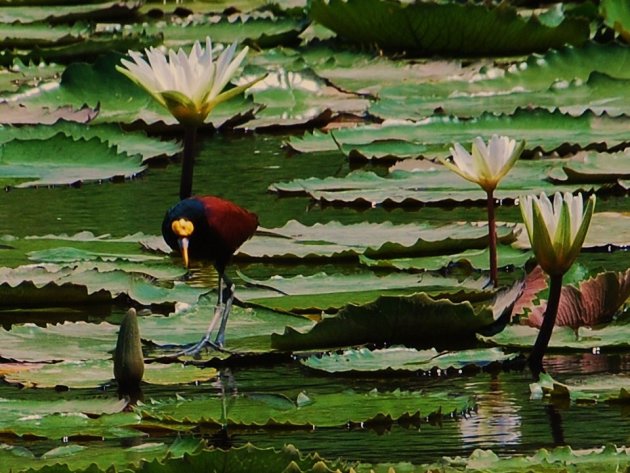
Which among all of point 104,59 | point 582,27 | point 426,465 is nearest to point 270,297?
point 426,465

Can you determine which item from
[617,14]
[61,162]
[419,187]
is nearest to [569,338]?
[419,187]

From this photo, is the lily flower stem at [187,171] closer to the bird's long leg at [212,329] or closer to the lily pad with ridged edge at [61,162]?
the bird's long leg at [212,329]

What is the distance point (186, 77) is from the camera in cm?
348

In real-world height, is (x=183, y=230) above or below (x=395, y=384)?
above

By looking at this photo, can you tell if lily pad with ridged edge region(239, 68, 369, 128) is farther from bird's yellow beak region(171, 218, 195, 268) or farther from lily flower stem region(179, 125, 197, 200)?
bird's yellow beak region(171, 218, 195, 268)

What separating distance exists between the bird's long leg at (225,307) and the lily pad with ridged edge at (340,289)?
0.06 m

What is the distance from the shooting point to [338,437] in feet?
8.14

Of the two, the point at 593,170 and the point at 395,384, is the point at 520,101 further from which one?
the point at 395,384

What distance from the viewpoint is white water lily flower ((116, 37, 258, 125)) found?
11.3ft

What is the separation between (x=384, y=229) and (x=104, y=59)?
74.7 inches

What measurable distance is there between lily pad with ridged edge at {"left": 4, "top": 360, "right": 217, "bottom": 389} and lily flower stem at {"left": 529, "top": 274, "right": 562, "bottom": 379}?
50 cm

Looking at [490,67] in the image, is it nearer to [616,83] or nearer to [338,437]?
[616,83]

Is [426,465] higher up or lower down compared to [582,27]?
lower down

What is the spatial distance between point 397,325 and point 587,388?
1.28 feet
